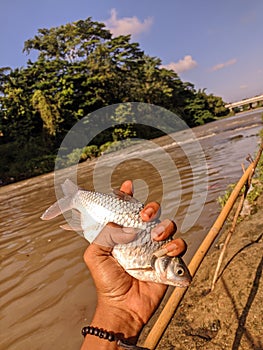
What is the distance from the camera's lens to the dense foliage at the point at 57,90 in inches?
1296

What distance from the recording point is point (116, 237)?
78.3 inches

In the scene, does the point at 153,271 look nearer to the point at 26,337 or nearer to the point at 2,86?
the point at 26,337

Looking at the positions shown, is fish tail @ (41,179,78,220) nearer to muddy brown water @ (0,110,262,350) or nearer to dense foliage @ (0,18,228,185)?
muddy brown water @ (0,110,262,350)

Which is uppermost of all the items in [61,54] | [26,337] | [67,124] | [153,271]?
[61,54]

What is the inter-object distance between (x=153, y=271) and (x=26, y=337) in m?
3.05

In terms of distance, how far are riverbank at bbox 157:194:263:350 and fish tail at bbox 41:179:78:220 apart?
1846 millimetres

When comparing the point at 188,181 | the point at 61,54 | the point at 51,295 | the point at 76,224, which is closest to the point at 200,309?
the point at 76,224

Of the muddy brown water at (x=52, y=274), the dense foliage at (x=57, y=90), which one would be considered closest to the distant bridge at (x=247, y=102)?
the dense foliage at (x=57, y=90)

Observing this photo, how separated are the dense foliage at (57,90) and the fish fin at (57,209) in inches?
1083

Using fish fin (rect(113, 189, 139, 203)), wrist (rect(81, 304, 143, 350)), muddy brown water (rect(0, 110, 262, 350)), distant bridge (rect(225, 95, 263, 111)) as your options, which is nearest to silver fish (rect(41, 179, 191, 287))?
fish fin (rect(113, 189, 139, 203))

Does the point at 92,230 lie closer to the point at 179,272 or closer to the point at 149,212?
the point at 149,212

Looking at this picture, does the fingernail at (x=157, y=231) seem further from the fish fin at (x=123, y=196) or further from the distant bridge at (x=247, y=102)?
the distant bridge at (x=247, y=102)

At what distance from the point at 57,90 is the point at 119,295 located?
36.6 metres

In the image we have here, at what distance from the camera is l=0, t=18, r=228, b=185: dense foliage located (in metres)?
32.9
